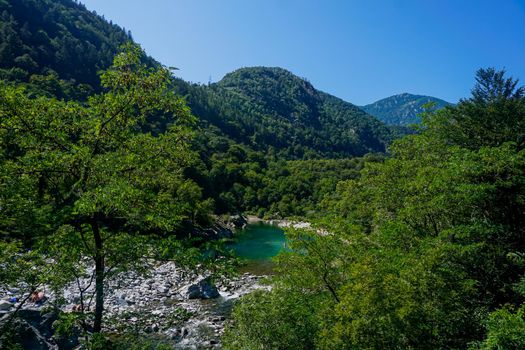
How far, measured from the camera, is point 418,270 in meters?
12.0

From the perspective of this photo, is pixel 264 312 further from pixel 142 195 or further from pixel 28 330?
pixel 28 330

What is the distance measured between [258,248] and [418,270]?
4575 cm

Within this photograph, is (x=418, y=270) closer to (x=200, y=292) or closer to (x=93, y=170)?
(x=93, y=170)

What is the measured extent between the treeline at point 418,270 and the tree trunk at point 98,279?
6.59 metres

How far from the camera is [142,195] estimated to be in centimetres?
777

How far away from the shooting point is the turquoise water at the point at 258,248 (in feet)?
140

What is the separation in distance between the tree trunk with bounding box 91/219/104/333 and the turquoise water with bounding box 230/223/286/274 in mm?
26774

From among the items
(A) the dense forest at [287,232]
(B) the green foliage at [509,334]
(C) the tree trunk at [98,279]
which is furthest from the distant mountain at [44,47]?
(B) the green foliage at [509,334]

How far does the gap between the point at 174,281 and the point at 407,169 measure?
78.9 ft

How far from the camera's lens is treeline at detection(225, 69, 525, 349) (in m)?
10.8

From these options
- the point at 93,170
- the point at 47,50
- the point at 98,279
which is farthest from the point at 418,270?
the point at 47,50

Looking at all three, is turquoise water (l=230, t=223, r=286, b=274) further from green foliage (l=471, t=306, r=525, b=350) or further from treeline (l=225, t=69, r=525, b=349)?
green foliage (l=471, t=306, r=525, b=350)

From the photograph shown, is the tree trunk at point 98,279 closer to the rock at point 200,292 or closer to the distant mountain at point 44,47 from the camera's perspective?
the rock at point 200,292

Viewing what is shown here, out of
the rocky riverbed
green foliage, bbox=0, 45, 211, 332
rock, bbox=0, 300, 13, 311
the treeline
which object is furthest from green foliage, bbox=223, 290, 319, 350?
rock, bbox=0, 300, 13, 311
